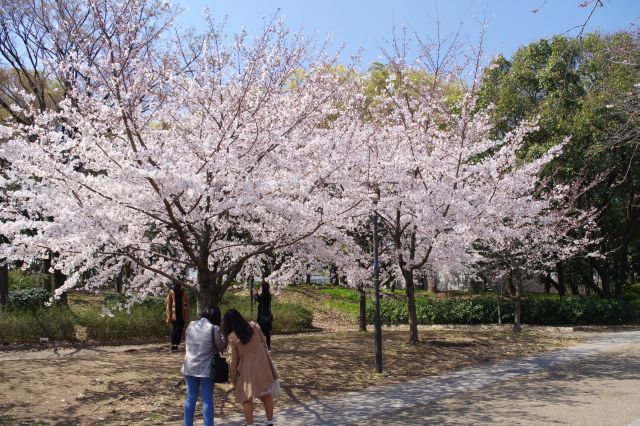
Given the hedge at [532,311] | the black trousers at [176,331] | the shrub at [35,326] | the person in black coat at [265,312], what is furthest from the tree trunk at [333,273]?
the shrub at [35,326]

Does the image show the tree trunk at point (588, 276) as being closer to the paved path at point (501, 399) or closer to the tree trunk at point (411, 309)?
the tree trunk at point (411, 309)

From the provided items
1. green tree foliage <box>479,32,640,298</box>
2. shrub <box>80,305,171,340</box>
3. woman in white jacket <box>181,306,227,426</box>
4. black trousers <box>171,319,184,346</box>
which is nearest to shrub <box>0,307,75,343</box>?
shrub <box>80,305,171,340</box>

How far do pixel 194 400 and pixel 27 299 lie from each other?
11263mm

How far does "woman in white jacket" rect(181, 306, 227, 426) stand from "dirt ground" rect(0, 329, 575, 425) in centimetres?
120

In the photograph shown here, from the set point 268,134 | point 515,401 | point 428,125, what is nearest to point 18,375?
point 268,134

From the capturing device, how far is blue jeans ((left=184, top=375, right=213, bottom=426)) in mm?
6242

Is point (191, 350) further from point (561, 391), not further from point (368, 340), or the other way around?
point (368, 340)

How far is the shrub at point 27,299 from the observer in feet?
50.3

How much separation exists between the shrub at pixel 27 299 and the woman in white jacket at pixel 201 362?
10.7 m

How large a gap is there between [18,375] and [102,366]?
1354 mm

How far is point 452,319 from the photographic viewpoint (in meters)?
21.2

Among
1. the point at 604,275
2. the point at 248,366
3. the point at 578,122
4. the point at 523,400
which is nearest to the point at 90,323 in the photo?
the point at 248,366

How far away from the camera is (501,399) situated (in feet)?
26.6

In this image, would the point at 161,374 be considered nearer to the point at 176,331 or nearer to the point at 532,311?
the point at 176,331
